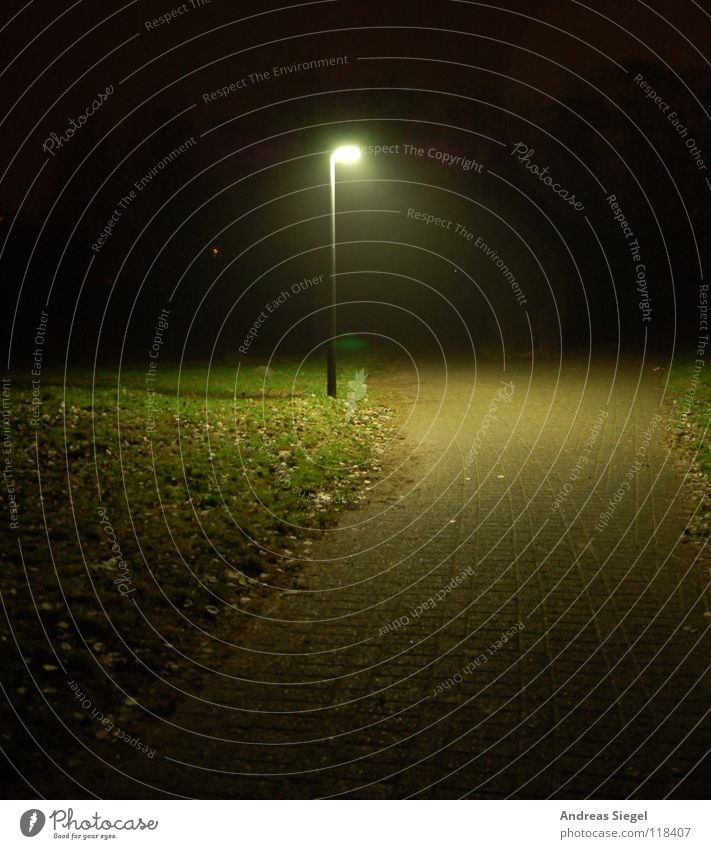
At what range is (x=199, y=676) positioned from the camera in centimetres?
627

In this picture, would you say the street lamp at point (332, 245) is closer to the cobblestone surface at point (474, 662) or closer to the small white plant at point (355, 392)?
the small white plant at point (355, 392)

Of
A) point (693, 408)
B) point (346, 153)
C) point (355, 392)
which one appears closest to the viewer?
point (346, 153)

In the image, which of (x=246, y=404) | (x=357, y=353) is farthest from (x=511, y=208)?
(x=246, y=404)

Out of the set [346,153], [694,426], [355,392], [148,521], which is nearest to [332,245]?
[346,153]

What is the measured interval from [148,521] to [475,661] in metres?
4.03

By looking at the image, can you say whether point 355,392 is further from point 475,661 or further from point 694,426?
point 475,661

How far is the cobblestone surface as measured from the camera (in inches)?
197

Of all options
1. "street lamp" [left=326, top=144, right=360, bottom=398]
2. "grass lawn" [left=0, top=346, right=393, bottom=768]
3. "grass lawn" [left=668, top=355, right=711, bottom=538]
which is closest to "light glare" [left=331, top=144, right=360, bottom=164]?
"street lamp" [left=326, top=144, right=360, bottom=398]

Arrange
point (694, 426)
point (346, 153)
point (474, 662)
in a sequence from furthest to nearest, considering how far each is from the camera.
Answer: point (346, 153)
point (694, 426)
point (474, 662)

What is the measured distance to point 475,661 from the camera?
6418 mm

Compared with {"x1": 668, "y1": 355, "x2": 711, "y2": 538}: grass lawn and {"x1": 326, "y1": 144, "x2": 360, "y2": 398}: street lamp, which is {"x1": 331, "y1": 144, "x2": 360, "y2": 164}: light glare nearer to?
{"x1": 326, "y1": 144, "x2": 360, "y2": 398}: street lamp

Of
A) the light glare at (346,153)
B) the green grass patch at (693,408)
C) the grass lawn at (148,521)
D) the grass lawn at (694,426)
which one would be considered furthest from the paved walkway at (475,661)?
the light glare at (346,153)
